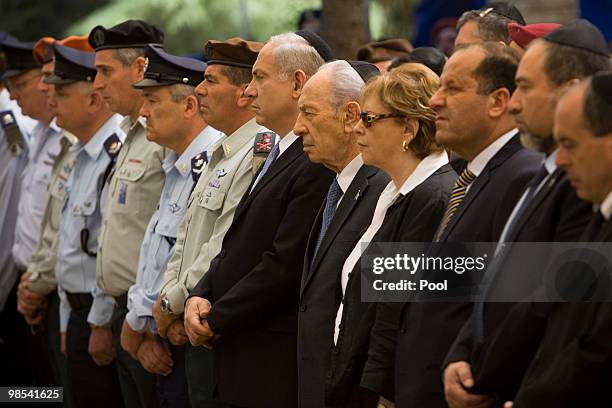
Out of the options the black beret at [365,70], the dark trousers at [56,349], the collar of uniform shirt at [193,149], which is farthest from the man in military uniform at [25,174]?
the black beret at [365,70]

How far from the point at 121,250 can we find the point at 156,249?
0.45 meters

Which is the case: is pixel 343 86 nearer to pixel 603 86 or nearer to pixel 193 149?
pixel 193 149

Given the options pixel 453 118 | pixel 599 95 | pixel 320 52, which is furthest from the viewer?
pixel 320 52

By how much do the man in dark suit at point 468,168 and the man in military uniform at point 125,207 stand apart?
2.78 metres

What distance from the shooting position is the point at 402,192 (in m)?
5.00

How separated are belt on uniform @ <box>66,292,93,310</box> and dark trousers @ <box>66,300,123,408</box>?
0.07 ft

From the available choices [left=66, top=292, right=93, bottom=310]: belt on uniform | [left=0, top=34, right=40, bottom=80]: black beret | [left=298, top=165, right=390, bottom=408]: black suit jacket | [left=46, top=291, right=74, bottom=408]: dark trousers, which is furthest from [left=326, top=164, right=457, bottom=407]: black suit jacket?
[left=0, top=34, right=40, bottom=80]: black beret

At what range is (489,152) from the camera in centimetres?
463

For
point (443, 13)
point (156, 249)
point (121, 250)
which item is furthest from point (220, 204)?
point (443, 13)

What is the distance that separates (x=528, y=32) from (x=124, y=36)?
332 cm

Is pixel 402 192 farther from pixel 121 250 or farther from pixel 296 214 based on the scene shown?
pixel 121 250

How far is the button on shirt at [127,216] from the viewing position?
23.5 ft

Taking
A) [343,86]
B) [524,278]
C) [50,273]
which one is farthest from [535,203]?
[50,273]

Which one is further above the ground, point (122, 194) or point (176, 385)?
point (122, 194)
